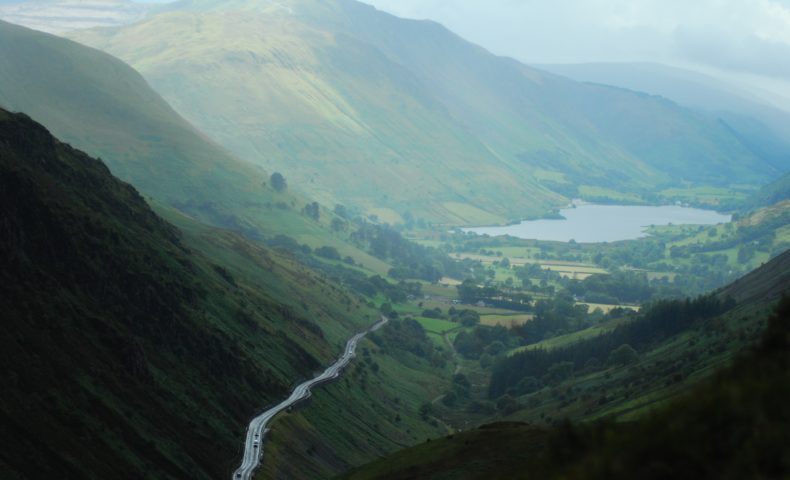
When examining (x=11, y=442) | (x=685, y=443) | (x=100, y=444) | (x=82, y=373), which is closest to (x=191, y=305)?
(x=82, y=373)

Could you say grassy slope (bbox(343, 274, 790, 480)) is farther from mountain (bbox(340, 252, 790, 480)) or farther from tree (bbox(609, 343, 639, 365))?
tree (bbox(609, 343, 639, 365))

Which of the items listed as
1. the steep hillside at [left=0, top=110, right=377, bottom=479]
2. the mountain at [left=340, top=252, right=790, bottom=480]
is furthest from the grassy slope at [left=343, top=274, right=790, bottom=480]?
the steep hillside at [left=0, top=110, right=377, bottom=479]

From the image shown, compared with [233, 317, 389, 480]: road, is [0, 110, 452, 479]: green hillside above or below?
above

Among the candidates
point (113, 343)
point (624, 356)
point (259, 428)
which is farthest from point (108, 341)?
point (624, 356)

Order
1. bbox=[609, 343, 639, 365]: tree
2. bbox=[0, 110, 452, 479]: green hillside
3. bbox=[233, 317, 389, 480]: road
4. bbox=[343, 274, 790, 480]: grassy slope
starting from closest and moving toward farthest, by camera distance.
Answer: bbox=[343, 274, 790, 480]: grassy slope
bbox=[0, 110, 452, 479]: green hillside
bbox=[233, 317, 389, 480]: road
bbox=[609, 343, 639, 365]: tree

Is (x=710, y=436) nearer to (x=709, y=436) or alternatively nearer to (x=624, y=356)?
(x=709, y=436)

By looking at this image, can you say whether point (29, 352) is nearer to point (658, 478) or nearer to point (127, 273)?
point (127, 273)
